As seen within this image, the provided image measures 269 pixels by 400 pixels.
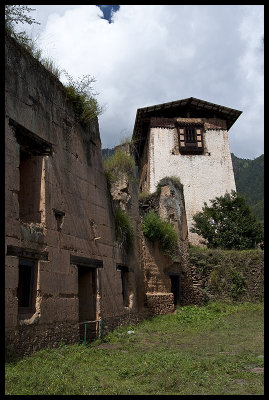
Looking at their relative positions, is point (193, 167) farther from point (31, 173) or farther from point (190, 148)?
point (31, 173)

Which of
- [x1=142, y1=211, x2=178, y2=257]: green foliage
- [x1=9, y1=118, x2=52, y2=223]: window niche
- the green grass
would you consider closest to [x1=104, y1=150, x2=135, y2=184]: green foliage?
[x1=142, y1=211, x2=178, y2=257]: green foliage

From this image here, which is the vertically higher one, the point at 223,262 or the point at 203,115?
the point at 203,115

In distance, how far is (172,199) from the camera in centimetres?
1803

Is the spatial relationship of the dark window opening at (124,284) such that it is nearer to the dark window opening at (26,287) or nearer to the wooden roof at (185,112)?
the dark window opening at (26,287)

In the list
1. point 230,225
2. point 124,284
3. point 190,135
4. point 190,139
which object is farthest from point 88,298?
point 190,135

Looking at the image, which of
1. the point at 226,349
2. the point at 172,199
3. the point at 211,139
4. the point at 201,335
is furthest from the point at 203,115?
the point at 226,349

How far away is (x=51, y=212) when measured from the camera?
29.0 feet

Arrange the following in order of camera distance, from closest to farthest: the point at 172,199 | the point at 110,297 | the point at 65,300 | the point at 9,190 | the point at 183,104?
1. the point at 9,190
2. the point at 65,300
3. the point at 110,297
4. the point at 172,199
5. the point at 183,104

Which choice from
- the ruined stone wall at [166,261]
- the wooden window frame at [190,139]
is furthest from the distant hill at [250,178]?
the ruined stone wall at [166,261]

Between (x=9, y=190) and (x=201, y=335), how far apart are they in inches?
287

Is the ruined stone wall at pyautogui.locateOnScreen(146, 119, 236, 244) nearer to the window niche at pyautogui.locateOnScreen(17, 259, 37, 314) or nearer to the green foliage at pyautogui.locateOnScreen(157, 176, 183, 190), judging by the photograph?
the green foliage at pyautogui.locateOnScreen(157, 176, 183, 190)

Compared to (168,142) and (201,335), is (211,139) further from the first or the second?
(201,335)

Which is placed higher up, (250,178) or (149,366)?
(250,178)

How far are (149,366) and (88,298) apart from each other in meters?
3.67
